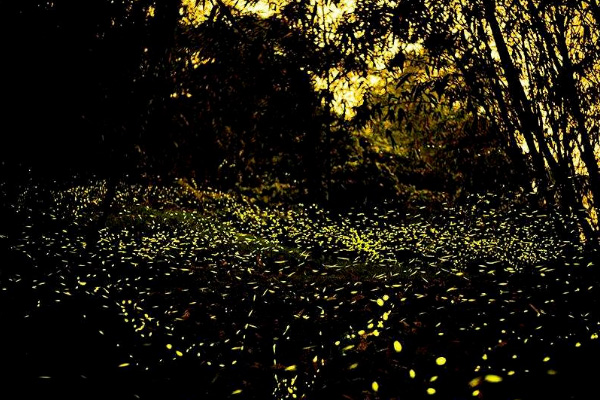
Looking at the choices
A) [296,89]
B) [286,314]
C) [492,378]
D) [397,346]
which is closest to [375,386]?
[397,346]

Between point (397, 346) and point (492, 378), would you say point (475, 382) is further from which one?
point (397, 346)

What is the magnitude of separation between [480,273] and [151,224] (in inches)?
284

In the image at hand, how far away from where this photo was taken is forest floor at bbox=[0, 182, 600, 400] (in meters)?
3.83

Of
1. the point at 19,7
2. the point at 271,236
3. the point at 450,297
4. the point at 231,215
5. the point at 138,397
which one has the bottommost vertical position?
the point at 138,397

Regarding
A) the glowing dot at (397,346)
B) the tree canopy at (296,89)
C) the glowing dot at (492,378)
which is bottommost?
the glowing dot at (492,378)

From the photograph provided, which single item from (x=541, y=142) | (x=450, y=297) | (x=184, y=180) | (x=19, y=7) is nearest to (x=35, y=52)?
(x=19, y=7)

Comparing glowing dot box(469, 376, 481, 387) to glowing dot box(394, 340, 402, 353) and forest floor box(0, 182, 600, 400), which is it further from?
glowing dot box(394, 340, 402, 353)

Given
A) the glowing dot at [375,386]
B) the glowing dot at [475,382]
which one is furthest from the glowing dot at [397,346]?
the glowing dot at [475,382]

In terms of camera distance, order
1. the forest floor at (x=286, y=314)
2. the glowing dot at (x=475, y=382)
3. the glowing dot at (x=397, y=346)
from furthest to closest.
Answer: the glowing dot at (x=397, y=346) < the forest floor at (x=286, y=314) < the glowing dot at (x=475, y=382)

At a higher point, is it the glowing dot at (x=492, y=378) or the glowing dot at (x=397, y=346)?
the glowing dot at (x=397, y=346)

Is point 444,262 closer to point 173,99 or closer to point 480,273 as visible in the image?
point 480,273

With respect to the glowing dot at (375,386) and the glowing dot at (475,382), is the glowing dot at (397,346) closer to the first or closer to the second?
the glowing dot at (375,386)

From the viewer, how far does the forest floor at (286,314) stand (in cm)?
383

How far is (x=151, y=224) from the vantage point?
10531 mm
